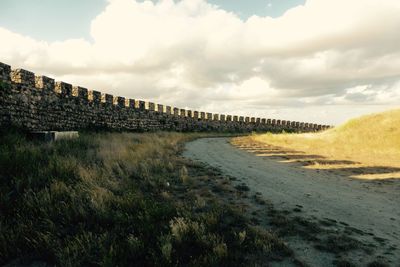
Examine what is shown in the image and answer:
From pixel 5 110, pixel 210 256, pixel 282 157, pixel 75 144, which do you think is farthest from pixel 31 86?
pixel 210 256

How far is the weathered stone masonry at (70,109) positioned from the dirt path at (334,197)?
8986mm

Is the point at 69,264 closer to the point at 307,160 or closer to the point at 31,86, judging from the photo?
the point at 307,160

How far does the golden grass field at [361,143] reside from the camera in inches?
525

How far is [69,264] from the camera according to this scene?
3758 mm

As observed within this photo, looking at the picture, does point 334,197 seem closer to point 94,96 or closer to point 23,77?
point 23,77

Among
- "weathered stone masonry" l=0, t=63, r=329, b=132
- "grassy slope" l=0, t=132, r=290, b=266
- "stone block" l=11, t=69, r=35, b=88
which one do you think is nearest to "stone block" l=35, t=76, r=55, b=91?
"weathered stone masonry" l=0, t=63, r=329, b=132

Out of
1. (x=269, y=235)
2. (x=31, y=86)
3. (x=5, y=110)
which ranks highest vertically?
(x=31, y=86)

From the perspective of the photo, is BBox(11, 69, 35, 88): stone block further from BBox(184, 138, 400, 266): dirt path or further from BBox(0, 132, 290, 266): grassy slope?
BBox(184, 138, 400, 266): dirt path

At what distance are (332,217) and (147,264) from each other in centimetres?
357

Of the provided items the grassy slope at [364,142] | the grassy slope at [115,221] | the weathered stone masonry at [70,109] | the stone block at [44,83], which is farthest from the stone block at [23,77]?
the grassy slope at [364,142]

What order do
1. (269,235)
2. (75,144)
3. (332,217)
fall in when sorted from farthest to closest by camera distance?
(75,144)
(332,217)
(269,235)

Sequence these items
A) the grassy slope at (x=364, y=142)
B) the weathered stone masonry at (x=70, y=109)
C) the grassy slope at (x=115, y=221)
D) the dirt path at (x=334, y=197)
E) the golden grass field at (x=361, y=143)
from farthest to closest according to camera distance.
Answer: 1. the grassy slope at (x=364, y=142)
2. the golden grass field at (x=361, y=143)
3. the weathered stone masonry at (x=70, y=109)
4. the dirt path at (x=334, y=197)
5. the grassy slope at (x=115, y=221)

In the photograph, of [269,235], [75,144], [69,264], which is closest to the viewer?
[69,264]

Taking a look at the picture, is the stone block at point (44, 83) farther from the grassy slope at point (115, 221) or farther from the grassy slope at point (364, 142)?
the grassy slope at point (364, 142)
